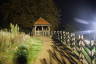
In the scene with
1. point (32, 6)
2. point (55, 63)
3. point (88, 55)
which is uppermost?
point (32, 6)

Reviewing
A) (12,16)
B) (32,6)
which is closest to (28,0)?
(32,6)

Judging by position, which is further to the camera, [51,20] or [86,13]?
[86,13]

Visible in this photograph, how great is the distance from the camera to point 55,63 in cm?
931

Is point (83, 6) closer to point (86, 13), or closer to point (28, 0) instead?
point (86, 13)

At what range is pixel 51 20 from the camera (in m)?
37.2

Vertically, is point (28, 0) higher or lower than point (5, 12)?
higher

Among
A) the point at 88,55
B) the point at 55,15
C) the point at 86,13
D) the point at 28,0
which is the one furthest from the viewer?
the point at 86,13

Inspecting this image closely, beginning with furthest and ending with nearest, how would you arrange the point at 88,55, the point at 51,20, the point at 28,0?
the point at 51,20, the point at 28,0, the point at 88,55

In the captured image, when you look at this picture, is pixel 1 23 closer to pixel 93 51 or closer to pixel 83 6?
pixel 83 6

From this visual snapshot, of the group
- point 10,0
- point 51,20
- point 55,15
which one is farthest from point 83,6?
point 10,0

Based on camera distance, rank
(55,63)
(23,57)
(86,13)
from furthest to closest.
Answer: (86,13) < (23,57) < (55,63)

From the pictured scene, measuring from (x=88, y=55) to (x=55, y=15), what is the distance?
3397cm

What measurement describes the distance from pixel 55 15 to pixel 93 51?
33850 millimetres

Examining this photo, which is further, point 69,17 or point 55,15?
point 69,17
